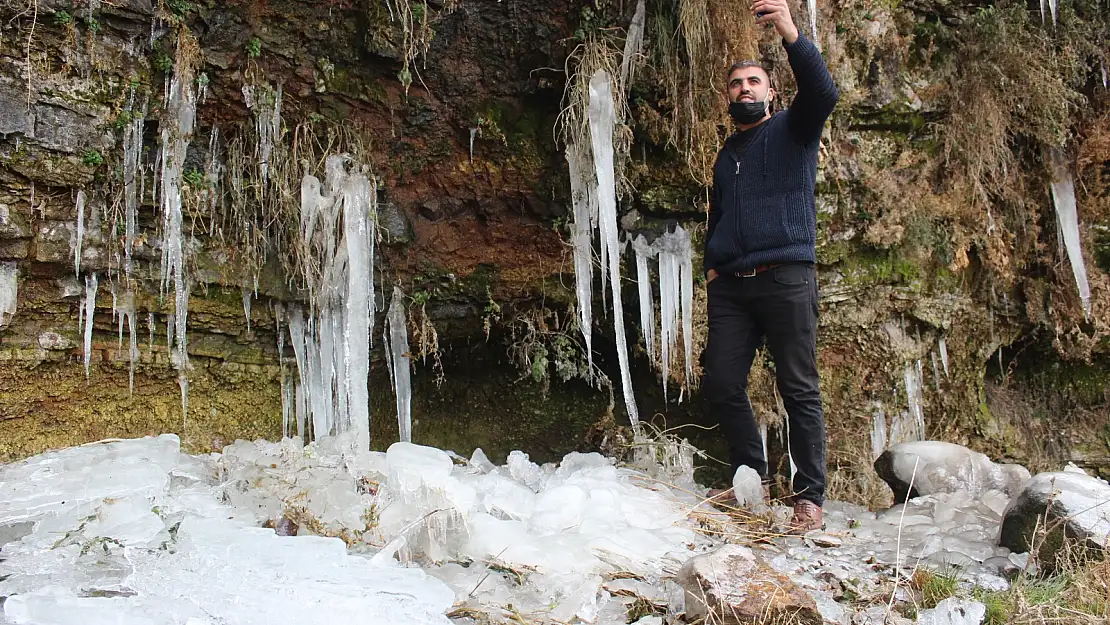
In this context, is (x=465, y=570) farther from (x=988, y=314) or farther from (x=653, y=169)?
(x=988, y=314)

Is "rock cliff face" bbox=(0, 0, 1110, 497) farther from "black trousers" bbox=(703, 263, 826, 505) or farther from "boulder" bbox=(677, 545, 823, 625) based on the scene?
"boulder" bbox=(677, 545, 823, 625)

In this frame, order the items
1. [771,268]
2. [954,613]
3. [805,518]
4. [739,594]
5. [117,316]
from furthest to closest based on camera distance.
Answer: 1. [117,316]
2. [771,268]
3. [805,518]
4. [954,613]
5. [739,594]

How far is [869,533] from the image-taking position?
120 inches

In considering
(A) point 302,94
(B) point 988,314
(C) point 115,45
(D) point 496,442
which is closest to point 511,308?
(D) point 496,442

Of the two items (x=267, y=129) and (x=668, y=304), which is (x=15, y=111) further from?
(x=668, y=304)

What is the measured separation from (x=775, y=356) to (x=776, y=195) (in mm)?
701

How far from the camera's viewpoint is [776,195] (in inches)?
126

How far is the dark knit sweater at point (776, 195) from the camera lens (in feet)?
10.2

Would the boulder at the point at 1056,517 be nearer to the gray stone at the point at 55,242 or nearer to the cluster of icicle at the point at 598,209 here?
the cluster of icicle at the point at 598,209

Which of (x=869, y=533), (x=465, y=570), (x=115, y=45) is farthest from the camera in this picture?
(x=115, y=45)

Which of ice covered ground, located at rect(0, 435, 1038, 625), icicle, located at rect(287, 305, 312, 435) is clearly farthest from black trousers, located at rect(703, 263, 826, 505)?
icicle, located at rect(287, 305, 312, 435)

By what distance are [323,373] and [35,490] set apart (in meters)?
1.96

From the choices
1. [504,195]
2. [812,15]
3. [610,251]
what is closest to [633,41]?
[812,15]

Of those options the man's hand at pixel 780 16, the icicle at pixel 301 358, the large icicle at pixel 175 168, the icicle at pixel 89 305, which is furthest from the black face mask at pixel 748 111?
the icicle at pixel 89 305
